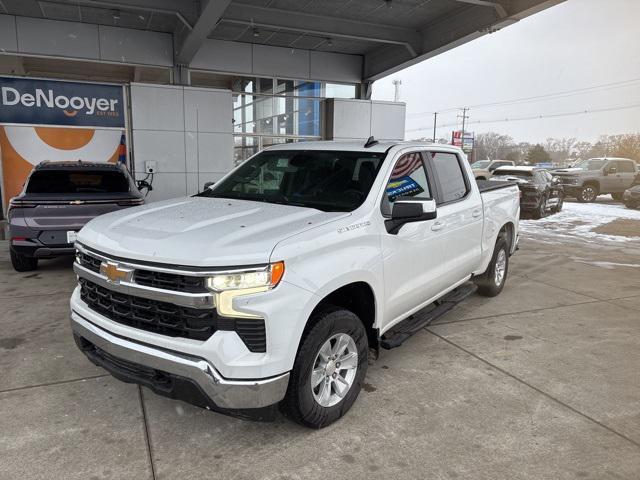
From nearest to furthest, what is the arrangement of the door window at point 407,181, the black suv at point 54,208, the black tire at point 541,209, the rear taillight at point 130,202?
the door window at point 407,181, the black suv at point 54,208, the rear taillight at point 130,202, the black tire at point 541,209

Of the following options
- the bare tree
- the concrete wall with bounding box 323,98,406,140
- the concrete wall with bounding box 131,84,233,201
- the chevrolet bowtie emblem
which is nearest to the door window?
the chevrolet bowtie emblem

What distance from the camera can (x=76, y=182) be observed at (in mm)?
7129

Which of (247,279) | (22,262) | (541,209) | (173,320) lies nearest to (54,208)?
(22,262)

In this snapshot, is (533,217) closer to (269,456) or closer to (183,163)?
(183,163)

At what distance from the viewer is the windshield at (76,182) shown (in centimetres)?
694

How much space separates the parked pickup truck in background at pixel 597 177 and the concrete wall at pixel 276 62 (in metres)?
12.7

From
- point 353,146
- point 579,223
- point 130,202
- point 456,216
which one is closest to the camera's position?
point 353,146

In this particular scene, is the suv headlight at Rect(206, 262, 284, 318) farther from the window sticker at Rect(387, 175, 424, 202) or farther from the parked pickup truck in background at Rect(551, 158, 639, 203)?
the parked pickup truck in background at Rect(551, 158, 639, 203)

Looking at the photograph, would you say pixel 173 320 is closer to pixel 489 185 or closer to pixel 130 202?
pixel 489 185

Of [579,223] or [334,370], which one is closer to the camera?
[334,370]

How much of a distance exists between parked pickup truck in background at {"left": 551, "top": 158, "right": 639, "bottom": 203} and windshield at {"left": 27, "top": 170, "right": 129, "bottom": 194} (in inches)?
818

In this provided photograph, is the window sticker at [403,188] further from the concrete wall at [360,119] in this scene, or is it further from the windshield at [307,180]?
the concrete wall at [360,119]

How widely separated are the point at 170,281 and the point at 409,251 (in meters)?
1.93

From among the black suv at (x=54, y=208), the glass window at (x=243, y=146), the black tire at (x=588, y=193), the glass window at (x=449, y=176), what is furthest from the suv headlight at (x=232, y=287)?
the black tire at (x=588, y=193)
